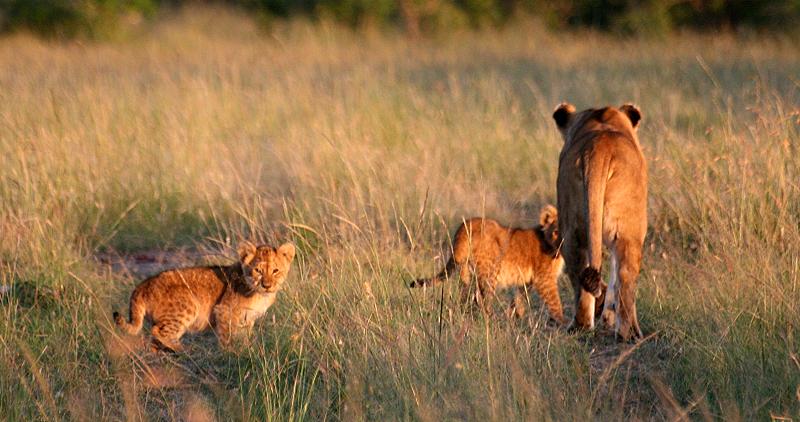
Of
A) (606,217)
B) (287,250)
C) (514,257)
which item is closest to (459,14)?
(514,257)

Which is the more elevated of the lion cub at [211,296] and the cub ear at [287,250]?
the cub ear at [287,250]

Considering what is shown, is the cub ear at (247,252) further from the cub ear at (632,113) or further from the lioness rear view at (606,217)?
the cub ear at (632,113)

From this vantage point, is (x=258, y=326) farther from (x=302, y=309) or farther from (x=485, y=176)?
(x=485, y=176)

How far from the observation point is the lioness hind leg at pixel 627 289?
566 centimetres

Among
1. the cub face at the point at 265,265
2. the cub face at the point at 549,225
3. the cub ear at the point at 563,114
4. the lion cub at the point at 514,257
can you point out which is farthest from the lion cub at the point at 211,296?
the cub ear at the point at 563,114

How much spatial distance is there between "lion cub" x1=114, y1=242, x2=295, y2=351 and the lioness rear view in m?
1.44

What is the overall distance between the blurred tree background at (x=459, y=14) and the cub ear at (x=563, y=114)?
13.1m

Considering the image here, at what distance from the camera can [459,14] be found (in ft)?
69.4

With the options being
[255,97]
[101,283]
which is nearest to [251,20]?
[255,97]

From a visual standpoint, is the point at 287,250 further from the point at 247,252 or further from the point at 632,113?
the point at 632,113

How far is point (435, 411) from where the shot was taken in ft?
14.1

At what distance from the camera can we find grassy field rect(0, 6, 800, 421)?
4.75 metres

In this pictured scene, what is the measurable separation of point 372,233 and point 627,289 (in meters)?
1.25

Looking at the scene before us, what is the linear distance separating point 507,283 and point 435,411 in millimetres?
2474
